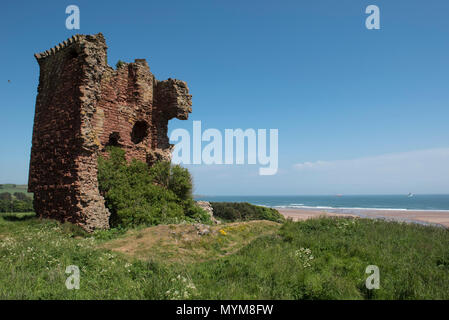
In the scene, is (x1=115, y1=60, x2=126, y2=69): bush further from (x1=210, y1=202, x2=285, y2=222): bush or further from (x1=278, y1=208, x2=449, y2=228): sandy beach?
(x1=278, y1=208, x2=449, y2=228): sandy beach

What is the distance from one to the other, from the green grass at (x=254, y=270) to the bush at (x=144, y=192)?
2456mm

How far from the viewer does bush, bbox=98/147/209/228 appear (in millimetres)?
10703

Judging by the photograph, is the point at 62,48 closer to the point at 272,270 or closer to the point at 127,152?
the point at 127,152

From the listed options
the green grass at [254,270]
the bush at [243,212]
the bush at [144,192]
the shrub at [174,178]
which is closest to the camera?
the green grass at [254,270]

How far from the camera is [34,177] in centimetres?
1183

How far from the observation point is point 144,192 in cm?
1173

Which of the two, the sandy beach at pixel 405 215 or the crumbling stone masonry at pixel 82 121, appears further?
the sandy beach at pixel 405 215

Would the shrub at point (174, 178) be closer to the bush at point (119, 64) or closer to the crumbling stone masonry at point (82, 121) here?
the crumbling stone masonry at point (82, 121)

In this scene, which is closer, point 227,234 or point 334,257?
point 334,257

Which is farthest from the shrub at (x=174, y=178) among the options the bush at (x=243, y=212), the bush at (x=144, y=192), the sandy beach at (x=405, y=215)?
the sandy beach at (x=405, y=215)

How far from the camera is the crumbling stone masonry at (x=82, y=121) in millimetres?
10086

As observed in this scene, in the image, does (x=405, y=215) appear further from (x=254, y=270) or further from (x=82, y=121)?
(x=82, y=121)
